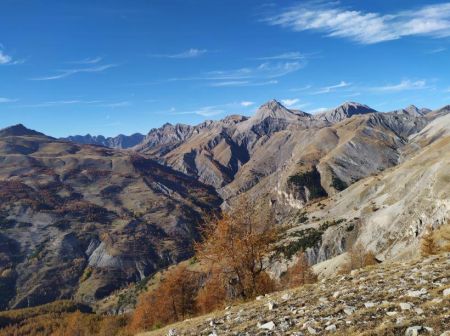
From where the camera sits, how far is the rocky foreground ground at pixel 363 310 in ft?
47.4

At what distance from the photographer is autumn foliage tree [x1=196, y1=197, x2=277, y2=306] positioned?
44719 mm

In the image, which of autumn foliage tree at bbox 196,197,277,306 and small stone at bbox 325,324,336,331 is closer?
small stone at bbox 325,324,336,331

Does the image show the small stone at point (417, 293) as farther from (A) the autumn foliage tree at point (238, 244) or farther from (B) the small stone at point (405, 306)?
(A) the autumn foliage tree at point (238, 244)

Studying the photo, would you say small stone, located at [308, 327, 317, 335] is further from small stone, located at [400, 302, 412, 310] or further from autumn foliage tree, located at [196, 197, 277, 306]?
autumn foliage tree, located at [196, 197, 277, 306]

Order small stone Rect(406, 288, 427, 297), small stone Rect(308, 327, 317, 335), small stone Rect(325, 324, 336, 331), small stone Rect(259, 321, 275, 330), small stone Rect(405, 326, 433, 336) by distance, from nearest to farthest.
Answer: small stone Rect(405, 326, 433, 336), small stone Rect(325, 324, 336, 331), small stone Rect(308, 327, 317, 335), small stone Rect(406, 288, 427, 297), small stone Rect(259, 321, 275, 330)

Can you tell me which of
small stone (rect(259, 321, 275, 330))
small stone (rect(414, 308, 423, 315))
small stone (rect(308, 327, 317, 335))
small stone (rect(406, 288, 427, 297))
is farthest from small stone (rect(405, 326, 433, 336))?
small stone (rect(259, 321, 275, 330))

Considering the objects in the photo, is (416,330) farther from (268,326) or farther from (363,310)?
(268,326)

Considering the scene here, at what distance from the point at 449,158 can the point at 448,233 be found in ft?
445

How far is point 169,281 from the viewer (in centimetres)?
9081

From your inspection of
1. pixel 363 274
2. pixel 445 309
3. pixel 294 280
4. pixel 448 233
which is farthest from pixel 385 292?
pixel 294 280

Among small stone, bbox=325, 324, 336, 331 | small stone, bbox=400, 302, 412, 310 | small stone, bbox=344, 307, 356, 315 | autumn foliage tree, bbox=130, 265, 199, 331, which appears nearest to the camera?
Result: small stone, bbox=325, 324, 336, 331

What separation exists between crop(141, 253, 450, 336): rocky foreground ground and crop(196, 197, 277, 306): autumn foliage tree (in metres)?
17.5

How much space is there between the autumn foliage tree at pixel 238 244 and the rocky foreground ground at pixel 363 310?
17455mm

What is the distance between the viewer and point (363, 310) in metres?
17.0
